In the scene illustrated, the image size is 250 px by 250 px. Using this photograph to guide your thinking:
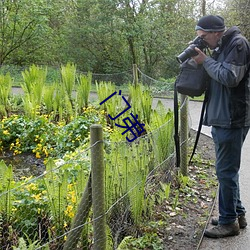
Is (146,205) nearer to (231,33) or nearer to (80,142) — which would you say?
(231,33)

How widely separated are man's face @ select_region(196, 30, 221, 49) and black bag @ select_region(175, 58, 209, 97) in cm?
19

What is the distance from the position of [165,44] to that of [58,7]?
5.25m

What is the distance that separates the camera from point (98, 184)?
7.96ft

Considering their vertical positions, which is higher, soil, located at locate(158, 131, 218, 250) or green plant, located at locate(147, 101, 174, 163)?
green plant, located at locate(147, 101, 174, 163)

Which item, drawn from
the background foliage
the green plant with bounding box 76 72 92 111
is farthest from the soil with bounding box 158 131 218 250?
the background foliage

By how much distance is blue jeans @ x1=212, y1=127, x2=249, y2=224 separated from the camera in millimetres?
3082

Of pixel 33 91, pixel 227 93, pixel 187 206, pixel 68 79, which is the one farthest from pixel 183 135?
pixel 68 79

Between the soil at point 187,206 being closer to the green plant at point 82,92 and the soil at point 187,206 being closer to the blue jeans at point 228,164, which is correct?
the blue jeans at point 228,164

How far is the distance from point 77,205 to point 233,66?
157 cm

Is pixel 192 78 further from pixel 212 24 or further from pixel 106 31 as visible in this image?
pixel 106 31

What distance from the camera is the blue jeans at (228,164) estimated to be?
3082 millimetres

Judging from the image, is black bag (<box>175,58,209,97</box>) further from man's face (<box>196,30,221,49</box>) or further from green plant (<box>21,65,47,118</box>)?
green plant (<box>21,65,47,118</box>)

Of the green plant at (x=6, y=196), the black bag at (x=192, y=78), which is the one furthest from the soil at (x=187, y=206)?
the black bag at (x=192, y=78)

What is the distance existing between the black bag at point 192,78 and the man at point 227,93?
6 centimetres
